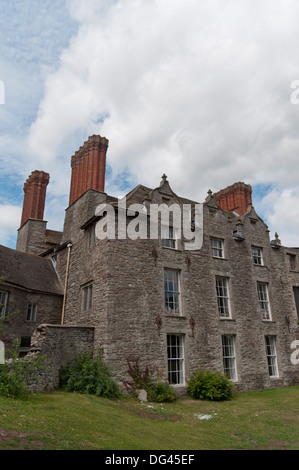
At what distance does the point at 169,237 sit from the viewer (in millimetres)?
18469

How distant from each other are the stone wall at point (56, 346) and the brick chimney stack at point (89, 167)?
10.2m

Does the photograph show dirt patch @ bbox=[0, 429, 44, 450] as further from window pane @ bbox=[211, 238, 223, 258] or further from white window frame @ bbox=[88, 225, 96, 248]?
window pane @ bbox=[211, 238, 223, 258]

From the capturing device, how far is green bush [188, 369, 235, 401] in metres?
15.8

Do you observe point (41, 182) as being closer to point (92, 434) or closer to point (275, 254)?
point (275, 254)

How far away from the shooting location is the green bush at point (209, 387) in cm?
1576

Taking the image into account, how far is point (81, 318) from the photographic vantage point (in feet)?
56.8

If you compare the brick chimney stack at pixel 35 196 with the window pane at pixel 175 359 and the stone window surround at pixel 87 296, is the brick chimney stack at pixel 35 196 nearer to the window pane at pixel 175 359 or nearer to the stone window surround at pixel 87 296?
the stone window surround at pixel 87 296

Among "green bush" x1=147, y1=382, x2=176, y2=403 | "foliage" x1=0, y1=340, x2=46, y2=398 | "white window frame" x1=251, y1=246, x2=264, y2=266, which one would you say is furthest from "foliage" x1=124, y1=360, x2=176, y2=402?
"white window frame" x1=251, y1=246, x2=264, y2=266

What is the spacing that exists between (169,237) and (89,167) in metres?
8.20

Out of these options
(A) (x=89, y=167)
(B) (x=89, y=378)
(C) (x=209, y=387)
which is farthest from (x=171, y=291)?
(A) (x=89, y=167)

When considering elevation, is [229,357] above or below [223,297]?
below

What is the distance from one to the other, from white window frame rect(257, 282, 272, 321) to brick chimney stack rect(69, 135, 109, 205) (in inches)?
491

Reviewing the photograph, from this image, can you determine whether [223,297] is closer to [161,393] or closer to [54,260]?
[161,393]

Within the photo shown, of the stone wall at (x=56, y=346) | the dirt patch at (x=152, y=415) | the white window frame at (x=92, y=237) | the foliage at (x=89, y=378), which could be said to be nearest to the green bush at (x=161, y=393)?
the foliage at (x=89, y=378)
